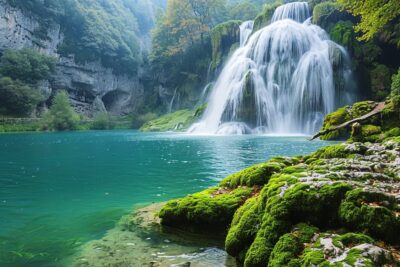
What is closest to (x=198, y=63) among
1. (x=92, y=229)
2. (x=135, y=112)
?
(x=135, y=112)

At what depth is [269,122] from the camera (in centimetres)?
3712

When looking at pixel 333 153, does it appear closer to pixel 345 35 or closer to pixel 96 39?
pixel 345 35

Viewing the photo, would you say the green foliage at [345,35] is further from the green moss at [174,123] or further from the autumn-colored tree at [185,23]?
the autumn-colored tree at [185,23]

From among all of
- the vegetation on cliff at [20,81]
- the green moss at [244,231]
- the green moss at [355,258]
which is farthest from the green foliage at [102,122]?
the green moss at [355,258]

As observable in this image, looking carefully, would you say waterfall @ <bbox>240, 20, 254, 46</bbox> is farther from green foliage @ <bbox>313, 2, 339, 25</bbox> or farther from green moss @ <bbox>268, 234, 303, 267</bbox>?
green moss @ <bbox>268, 234, 303, 267</bbox>

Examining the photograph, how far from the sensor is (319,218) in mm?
4867

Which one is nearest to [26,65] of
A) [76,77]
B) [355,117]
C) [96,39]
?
[76,77]

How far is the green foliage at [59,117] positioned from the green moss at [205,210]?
57402 mm

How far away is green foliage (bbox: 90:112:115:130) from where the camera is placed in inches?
2744

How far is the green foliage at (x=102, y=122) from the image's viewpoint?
6969 centimetres

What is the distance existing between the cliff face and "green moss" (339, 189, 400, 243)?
69.7 m

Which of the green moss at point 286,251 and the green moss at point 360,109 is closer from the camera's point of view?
the green moss at point 286,251

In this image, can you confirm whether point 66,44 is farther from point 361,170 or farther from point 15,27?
point 361,170

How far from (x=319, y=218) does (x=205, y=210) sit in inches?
103
